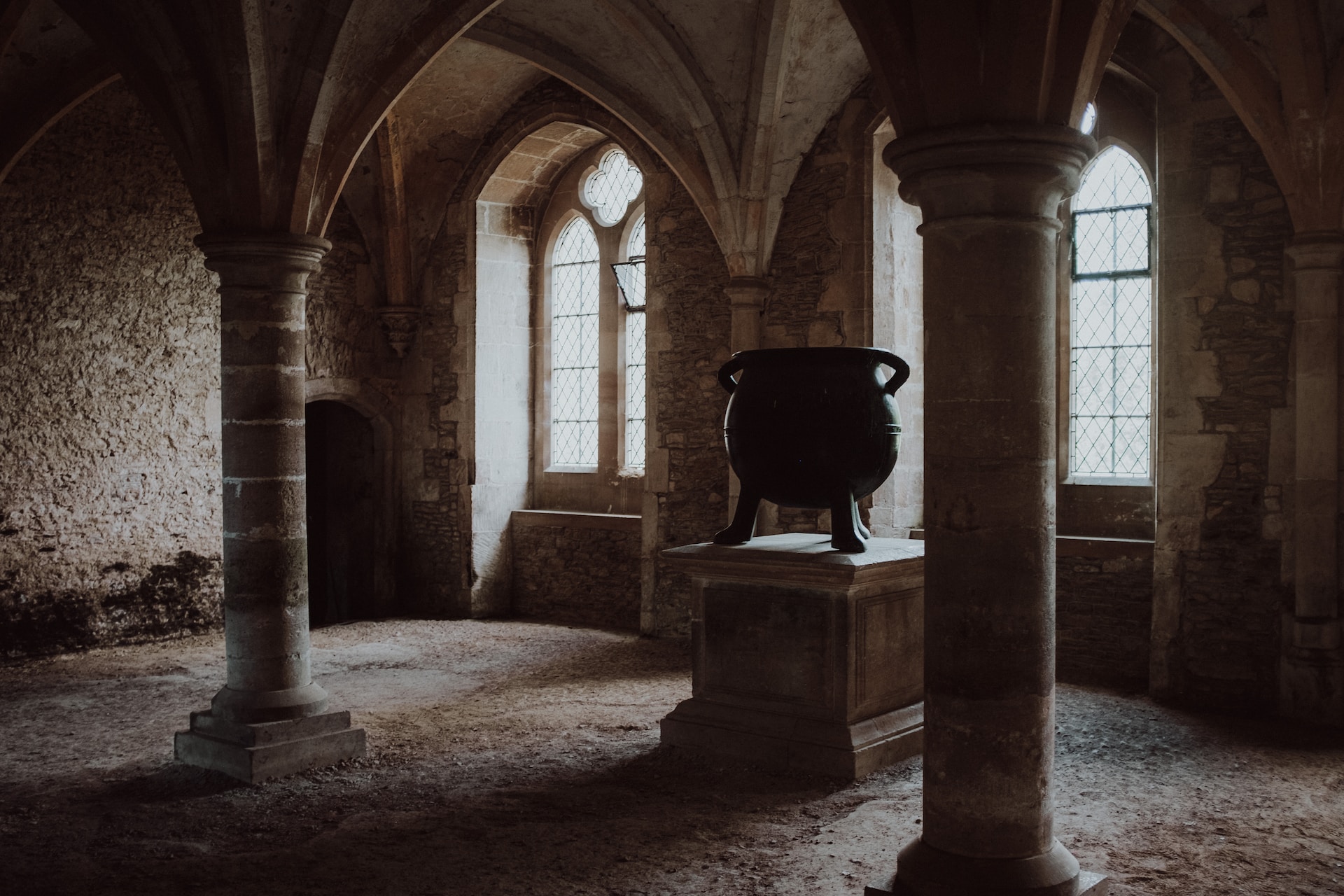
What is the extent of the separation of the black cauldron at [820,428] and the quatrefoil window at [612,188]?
520 centimetres

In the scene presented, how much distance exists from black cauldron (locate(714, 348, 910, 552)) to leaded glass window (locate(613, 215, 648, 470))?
4.72 meters

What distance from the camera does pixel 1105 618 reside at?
7262 mm

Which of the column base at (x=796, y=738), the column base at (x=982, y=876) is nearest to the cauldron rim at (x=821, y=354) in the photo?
the column base at (x=796, y=738)

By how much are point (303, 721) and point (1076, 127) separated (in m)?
4.18

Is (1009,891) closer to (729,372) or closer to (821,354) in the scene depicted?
(821,354)

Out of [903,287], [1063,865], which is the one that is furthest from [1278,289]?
[1063,865]

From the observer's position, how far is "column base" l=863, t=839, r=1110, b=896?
3182 mm

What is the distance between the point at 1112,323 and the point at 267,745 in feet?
19.4

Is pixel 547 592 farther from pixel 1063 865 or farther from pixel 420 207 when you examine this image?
pixel 1063 865

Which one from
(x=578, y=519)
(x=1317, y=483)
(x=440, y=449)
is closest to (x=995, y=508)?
(x=1317, y=483)

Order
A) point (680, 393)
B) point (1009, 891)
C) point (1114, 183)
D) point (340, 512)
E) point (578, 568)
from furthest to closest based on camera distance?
point (340, 512)
point (578, 568)
point (680, 393)
point (1114, 183)
point (1009, 891)

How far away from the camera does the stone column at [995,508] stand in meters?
Answer: 3.22

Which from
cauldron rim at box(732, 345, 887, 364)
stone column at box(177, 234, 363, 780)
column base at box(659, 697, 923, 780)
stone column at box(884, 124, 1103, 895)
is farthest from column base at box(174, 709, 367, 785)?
stone column at box(884, 124, 1103, 895)

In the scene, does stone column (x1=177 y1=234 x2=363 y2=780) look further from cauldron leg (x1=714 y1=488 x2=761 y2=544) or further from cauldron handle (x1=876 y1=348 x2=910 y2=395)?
cauldron handle (x1=876 y1=348 x2=910 y2=395)
